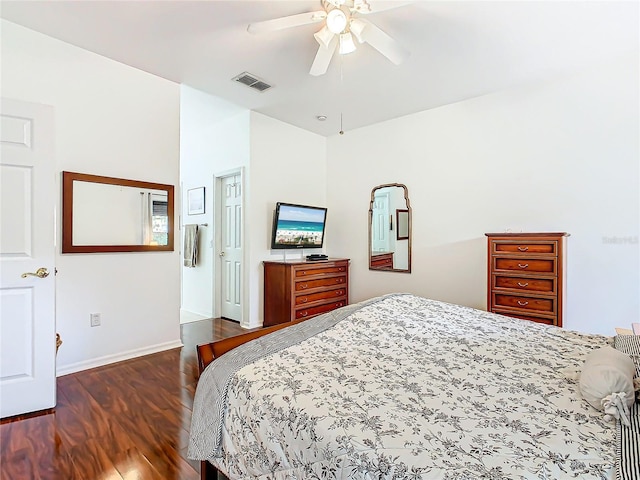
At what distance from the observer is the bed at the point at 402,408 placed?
0.79 m

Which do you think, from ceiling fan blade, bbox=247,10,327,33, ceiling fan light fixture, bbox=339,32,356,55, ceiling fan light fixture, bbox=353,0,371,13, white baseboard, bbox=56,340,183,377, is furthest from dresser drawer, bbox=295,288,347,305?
ceiling fan light fixture, bbox=353,0,371,13

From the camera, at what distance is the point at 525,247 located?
2867mm

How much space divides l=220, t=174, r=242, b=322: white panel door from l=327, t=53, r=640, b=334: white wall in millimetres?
1674

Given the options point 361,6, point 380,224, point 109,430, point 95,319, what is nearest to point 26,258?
point 95,319

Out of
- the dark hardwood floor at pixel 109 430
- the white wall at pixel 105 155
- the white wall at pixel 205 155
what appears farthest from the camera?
the white wall at pixel 205 155

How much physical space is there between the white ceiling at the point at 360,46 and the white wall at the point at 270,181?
0.77m

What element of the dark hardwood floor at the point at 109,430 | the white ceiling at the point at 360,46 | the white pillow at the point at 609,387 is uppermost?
the white ceiling at the point at 360,46

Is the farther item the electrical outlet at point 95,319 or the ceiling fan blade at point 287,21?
the electrical outlet at point 95,319

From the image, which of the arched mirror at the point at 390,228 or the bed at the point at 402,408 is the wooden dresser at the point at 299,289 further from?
the bed at the point at 402,408

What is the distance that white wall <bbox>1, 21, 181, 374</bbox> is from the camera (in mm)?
2670

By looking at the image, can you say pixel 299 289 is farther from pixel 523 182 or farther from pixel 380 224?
pixel 523 182

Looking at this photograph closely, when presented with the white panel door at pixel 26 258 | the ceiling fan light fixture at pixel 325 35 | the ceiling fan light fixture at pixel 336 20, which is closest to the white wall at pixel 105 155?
the white panel door at pixel 26 258

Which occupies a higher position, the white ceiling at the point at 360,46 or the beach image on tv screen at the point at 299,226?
the white ceiling at the point at 360,46

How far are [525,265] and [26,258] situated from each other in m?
3.79
